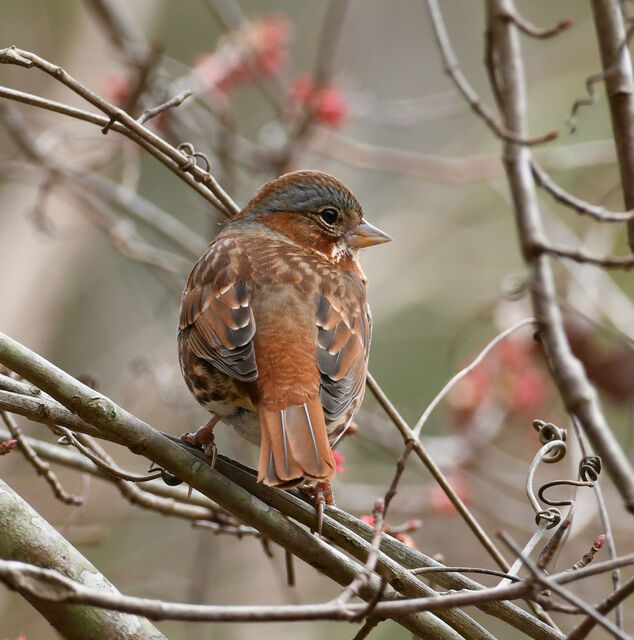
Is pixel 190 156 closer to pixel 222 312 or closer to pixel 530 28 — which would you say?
pixel 222 312

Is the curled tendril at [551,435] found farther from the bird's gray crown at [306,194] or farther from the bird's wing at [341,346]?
the bird's gray crown at [306,194]

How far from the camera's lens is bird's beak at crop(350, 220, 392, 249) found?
13.5 feet

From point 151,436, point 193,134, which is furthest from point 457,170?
point 151,436

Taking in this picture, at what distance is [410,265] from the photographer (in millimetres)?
7715

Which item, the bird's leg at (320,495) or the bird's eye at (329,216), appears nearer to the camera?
the bird's leg at (320,495)

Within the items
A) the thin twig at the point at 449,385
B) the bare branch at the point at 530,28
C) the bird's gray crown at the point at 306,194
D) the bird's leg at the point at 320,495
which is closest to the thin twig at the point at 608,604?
the bird's leg at the point at 320,495

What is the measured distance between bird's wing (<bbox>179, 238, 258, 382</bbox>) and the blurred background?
2.58 ft

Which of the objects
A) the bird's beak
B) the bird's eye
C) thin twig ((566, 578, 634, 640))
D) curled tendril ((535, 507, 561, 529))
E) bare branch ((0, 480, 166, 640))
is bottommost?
thin twig ((566, 578, 634, 640))

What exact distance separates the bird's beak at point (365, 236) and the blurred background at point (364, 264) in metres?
0.51

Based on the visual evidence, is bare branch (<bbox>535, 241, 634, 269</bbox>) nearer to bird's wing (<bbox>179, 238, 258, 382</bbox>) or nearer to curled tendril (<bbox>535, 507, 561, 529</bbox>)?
curled tendril (<bbox>535, 507, 561, 529</bbox>)

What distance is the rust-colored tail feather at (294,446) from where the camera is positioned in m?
2.62

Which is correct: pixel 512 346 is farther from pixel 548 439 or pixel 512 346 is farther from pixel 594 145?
pixel 548 439

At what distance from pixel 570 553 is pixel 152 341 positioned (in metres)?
3.01

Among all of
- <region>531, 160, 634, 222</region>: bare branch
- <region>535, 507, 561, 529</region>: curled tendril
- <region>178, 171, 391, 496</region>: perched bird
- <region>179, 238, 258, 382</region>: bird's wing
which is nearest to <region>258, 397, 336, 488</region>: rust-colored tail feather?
<region>178, 171, 391, 496</region>: perched bird
